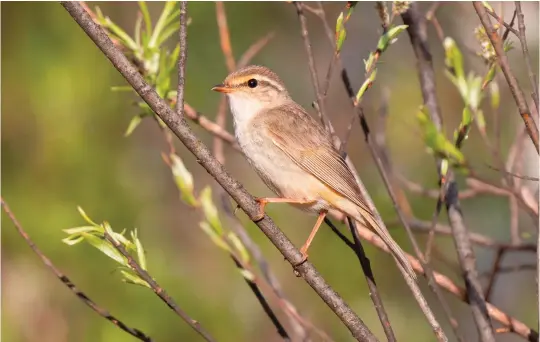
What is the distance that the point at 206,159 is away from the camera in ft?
6.77

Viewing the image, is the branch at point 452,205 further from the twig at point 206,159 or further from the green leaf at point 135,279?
the green leaf at point 135,279

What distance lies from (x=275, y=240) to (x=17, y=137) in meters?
2.52

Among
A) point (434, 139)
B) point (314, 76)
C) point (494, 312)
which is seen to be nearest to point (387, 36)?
point (314, 76)

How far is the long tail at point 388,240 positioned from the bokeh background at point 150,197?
1.10 ft

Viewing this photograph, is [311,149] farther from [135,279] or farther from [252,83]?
[135,279]

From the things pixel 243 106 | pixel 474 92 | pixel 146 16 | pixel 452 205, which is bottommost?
pixel 452 205

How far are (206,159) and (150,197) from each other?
2.43 meters

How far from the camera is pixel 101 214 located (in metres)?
4.04

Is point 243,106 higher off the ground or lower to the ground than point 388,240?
higher

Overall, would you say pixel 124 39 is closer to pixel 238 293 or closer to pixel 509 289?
pixel 238 293

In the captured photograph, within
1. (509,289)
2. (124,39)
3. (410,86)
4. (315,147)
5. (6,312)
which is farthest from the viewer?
(509,289)

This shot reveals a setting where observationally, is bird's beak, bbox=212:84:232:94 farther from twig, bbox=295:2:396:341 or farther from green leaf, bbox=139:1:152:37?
twig, bbox=295:2:396:341

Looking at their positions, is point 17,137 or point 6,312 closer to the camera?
point 6,312

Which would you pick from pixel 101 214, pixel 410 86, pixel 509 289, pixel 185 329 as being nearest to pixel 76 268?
pixel 101 214
